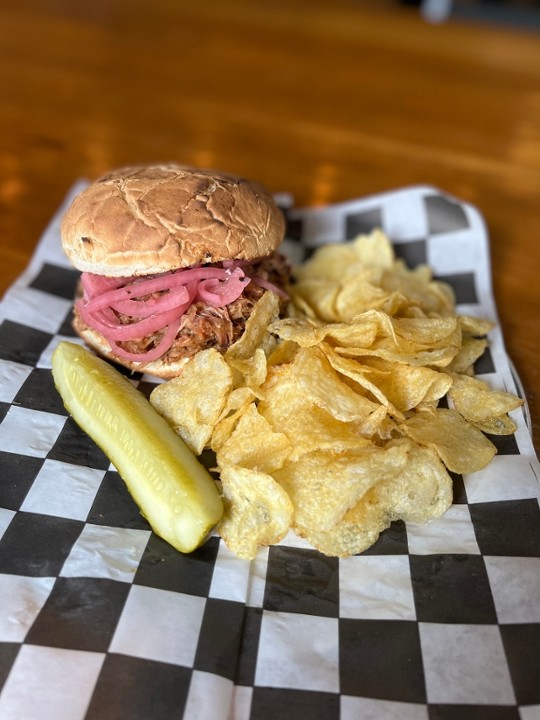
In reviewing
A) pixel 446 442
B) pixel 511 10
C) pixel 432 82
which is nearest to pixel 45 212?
pixel 446 442

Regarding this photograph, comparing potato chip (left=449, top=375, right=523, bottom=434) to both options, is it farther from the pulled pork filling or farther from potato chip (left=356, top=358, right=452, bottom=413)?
the pulled pork filling

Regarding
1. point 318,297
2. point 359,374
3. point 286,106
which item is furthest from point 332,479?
point 286,106

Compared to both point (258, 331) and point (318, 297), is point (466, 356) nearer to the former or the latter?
point (318, 297)

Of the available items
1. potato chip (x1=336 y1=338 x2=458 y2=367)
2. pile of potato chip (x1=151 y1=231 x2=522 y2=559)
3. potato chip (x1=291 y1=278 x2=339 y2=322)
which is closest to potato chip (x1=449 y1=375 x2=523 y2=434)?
pile of potato chip (x1=151 y1=231 x2=522 y2=559)

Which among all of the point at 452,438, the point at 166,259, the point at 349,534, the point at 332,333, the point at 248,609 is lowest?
the point at 248,609

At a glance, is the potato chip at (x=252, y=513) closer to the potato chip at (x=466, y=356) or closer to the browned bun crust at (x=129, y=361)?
the browned bun crust at (x=129, y=361)

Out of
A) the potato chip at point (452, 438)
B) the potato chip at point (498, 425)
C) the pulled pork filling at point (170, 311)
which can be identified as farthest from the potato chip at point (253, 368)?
the potato chip at point (498, 425)
